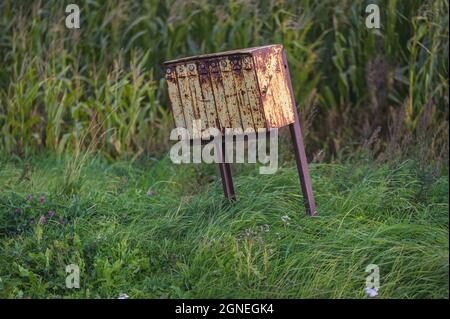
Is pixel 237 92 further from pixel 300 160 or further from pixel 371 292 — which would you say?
pixel 371 292

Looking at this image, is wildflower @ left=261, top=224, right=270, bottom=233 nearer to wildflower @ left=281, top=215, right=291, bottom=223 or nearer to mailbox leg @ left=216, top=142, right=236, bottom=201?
wildflower @ left=281, top=215, right=291, bottom=223

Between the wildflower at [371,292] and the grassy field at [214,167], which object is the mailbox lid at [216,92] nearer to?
the grassy field at [214,167]

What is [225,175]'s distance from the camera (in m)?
5.02

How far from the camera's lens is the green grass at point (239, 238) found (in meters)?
4.25

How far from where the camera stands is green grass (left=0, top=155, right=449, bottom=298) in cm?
425

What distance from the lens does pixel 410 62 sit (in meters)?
6.40

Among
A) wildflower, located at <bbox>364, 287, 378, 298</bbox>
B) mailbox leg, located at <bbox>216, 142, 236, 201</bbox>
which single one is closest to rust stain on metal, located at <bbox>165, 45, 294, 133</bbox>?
mailbox leg, located at <bbox>216, 142, 236, 201</bbox>

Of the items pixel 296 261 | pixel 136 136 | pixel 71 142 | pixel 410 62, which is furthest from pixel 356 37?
pixel 296 261

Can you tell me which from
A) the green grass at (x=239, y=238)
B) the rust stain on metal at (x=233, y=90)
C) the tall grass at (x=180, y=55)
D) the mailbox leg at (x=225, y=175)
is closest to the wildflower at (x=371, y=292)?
the green grass at (x=239, y=238)

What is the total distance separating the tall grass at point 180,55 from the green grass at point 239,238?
1.06 meters

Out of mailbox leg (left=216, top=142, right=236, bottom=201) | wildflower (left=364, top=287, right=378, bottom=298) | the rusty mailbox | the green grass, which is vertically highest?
the rusty mailbox

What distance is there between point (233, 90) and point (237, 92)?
0.10 ft

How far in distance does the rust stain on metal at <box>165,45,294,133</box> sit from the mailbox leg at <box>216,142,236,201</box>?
11.2 inches
